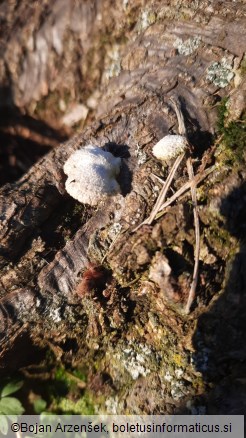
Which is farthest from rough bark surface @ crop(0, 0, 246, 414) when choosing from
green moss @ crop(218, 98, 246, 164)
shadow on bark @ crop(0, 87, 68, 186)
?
shadow on bark @ crop(0, 87, 68, 186)

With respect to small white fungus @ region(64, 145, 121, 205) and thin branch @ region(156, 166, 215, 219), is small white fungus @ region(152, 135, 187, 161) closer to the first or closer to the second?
thin branch @ region(156, 166, 215, 219)

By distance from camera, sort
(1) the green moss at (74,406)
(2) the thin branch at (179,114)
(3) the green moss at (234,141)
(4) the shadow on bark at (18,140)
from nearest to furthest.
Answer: (3) the green moss at (234,141)
(1) the green moss at (74,406)
(2) the thin branch at (179,114)
(4) the shadow on bark at (18,140)

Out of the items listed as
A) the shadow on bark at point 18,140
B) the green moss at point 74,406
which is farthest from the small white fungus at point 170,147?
the shadow on bark at point 18,140

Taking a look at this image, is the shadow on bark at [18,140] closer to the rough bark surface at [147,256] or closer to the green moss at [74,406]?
the rough bark surface at [147,256]

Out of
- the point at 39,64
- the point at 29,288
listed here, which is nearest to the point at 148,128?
the point at 29,288

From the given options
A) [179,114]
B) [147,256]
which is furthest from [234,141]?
[147,256]

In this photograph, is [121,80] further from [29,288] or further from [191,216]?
[29,288]

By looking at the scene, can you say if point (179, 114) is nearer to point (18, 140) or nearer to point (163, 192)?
point (163, 192)
